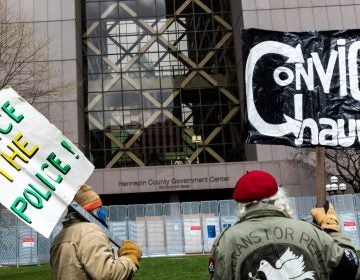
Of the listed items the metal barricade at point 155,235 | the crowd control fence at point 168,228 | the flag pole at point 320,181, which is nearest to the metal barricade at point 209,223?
the crowd control fence at point 168,228

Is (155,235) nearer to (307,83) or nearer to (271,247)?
(307,83)

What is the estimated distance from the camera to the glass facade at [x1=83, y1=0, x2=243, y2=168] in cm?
3606

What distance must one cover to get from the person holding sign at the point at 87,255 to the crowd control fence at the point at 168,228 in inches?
767

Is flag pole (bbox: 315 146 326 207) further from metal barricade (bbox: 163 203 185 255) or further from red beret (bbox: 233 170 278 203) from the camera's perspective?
metal barricade (bbox: 163 203 185 255)

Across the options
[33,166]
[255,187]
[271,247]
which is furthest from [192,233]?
[271,247]

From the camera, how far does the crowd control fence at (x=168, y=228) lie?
22172 millimetres

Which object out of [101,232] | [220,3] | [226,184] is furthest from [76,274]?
[220,3]

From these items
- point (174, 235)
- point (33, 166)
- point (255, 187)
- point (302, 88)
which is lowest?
point (174, 235)

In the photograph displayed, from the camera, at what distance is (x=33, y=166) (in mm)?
3111

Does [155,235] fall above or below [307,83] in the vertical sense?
below

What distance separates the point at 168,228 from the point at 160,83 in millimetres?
15689

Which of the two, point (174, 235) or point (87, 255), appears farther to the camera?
point (174, 235)

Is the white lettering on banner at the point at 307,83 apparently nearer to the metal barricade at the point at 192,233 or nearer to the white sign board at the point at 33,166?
the white sign board at the point at 33,166

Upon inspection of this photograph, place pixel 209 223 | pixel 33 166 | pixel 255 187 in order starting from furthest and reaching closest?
pixel 209 223
pixel 33 166
pixel 255 187
